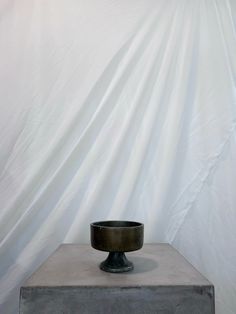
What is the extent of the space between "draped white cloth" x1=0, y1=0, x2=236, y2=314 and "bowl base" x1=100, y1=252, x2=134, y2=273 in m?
0.35

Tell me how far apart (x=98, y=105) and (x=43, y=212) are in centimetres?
44

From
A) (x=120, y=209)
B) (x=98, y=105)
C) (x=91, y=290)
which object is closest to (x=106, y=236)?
(x=91, y=290)

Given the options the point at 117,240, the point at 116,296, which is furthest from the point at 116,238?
the point at 116,296

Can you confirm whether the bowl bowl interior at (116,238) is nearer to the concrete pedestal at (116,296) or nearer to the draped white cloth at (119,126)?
the concrete pedestal at (116,296)

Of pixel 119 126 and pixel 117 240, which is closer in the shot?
pixel 117 240

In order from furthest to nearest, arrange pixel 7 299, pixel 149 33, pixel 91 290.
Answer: pixel 149 33, pixel 7 299, pixel 91 290

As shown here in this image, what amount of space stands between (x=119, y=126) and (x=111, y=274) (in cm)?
57

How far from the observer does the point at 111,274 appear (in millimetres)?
780

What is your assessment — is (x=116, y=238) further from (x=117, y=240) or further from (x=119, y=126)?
(x=119, y=126)

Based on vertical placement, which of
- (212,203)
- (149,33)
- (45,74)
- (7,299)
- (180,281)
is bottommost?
(7,299)

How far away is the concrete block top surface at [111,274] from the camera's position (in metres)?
0.71

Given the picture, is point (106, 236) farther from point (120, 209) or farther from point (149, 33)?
point (149, 33)

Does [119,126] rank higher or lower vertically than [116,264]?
higher

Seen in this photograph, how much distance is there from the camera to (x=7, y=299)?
1099 millimetres
